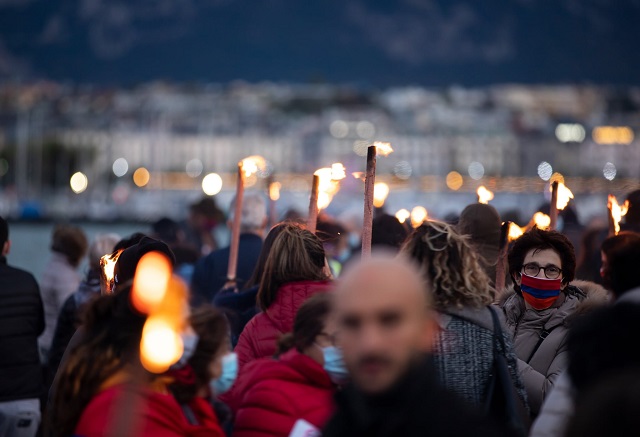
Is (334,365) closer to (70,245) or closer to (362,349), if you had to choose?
(362,349)

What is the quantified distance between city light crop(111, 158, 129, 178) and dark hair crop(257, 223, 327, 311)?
384 feet

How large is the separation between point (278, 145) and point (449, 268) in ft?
437

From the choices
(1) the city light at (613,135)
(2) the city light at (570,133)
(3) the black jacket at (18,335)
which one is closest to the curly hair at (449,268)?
(3) the black jacket at (18,335)

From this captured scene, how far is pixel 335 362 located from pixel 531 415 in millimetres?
1040

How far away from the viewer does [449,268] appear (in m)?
3.77

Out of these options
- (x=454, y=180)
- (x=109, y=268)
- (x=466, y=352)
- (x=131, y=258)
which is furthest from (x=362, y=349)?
(x=454, y=180)

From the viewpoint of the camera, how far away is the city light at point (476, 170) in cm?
13175

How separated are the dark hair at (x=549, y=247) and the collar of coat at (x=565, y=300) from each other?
51 millimetres

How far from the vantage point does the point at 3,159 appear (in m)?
114

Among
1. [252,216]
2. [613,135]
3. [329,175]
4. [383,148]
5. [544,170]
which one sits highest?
[613,135]

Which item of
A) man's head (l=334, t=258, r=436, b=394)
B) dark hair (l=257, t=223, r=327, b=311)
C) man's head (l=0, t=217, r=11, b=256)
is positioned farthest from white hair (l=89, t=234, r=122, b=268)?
man's head (l=334, t=258, r=436, b=394)

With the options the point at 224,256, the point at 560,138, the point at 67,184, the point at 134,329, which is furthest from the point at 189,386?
the point at 560,138

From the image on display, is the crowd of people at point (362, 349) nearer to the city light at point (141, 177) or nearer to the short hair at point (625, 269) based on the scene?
the short hair at point (625, 269)

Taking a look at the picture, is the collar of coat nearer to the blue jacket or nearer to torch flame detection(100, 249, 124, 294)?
torch flame detection(100, 249, 124, 294)
